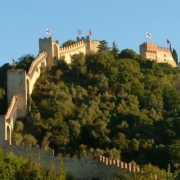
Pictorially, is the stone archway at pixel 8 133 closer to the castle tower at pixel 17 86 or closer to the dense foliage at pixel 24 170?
the dense foliage at pixel 24 170

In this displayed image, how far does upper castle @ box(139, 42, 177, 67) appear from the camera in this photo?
254ft

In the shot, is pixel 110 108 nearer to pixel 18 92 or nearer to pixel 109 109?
pixel 109 109

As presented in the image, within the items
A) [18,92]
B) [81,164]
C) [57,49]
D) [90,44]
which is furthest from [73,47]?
[81,164]

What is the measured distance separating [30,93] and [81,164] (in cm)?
1590

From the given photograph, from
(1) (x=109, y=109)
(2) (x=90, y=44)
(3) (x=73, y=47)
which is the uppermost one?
(2) (x=90, y=44)

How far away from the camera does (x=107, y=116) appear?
5484 cm

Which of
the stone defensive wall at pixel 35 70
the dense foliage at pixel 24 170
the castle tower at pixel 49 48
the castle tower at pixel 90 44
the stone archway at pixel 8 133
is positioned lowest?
the dense foliage at pixel 24 170

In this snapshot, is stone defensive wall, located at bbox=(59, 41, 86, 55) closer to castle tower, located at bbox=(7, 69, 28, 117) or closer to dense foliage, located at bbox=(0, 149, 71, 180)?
castle tower, located at bbox=(7, 69, 28, 117)

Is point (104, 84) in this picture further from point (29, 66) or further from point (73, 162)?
point (73, 162)

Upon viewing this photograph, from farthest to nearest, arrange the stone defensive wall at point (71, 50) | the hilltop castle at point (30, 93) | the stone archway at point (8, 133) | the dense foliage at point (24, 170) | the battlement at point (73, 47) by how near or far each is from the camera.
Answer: the battlement at point (73, 47) < the stone defensive wall at point (71, 50) < the stone archway at point (8, 133) < the hilltop castle at point (30, 93) < the dense foliage at point (24, 170)

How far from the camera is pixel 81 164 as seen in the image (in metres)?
40.7

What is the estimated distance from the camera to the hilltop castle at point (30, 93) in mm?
40375

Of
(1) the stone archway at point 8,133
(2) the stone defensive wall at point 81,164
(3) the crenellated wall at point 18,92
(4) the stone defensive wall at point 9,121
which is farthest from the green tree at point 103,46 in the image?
(2) the stone defensive wall at point 81,164

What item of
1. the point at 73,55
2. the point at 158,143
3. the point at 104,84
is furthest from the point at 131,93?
the point at 158,143
